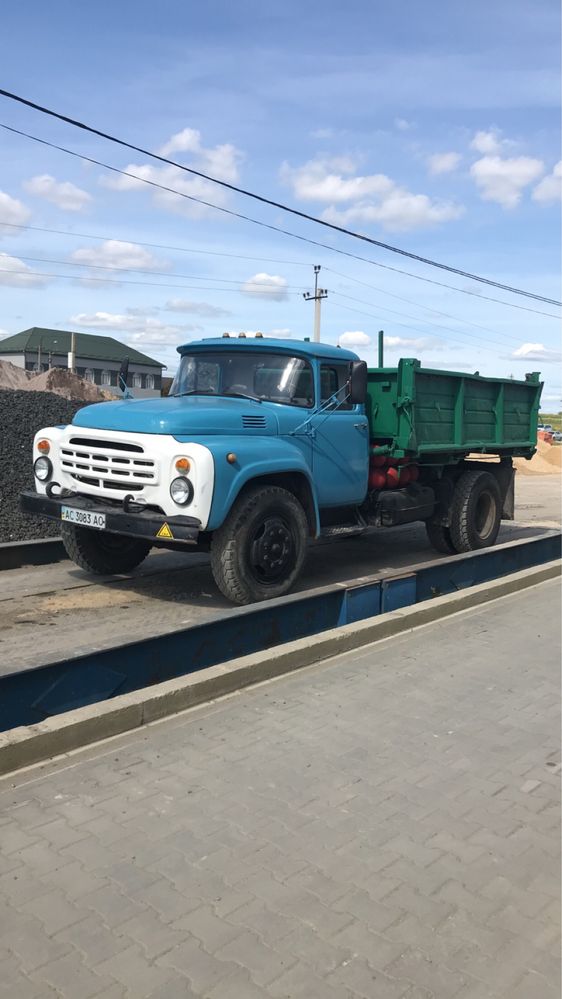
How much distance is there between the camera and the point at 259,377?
24.6ft

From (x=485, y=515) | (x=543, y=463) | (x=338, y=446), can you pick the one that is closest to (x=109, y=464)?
(x=338, y=446)

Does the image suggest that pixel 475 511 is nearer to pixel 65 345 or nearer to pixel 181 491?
pixel 181 491

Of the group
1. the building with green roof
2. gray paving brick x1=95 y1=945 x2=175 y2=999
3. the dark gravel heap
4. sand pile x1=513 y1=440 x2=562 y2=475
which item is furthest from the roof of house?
gray paving brick x1=95 y1=945 x2=175 y2=999

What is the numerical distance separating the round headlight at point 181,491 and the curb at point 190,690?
1378mm

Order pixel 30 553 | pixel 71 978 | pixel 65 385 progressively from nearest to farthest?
pixel 71 978, pixel 30 553, pixel 65 385

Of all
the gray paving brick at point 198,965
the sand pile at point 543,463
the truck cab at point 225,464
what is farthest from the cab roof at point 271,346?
the sand pile at point 543,463

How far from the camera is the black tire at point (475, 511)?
9.52 metres

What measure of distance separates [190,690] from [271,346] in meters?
Answer: 3.84

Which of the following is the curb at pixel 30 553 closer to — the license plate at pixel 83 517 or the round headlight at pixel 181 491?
the license plate at pixel 83 517

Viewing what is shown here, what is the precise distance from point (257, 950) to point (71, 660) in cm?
204

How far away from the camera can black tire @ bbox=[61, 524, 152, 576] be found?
7656mm

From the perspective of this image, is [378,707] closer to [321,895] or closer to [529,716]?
[529,716]

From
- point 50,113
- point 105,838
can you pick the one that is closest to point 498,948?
point 105,838

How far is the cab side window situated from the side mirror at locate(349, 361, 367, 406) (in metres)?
0.30
